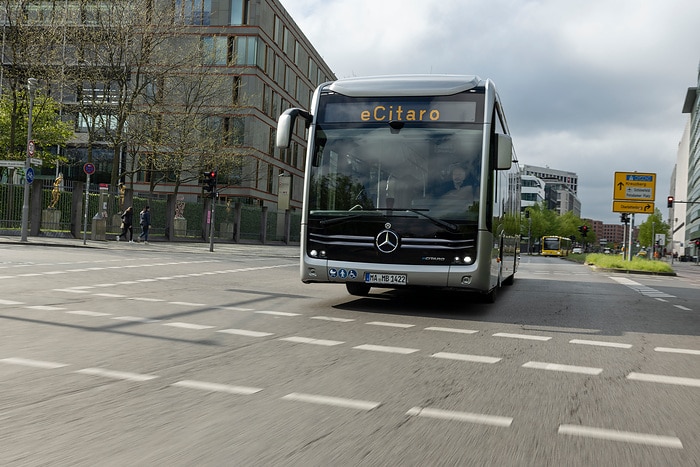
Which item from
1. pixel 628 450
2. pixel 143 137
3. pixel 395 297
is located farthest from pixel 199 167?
pixel 628 450

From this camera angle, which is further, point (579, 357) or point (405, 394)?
point (579, 357)

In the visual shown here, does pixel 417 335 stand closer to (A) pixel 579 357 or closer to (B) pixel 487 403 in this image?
(A) pixel 579 357

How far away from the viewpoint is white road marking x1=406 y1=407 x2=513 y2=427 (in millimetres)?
4023

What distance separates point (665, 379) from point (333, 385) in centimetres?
276

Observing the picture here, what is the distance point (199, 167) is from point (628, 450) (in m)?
36.9

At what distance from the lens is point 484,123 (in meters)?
9.48

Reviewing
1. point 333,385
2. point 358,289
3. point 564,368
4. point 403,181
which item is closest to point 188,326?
point 333,385

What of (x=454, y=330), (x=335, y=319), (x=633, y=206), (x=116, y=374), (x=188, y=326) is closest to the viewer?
(x=116, y=374)

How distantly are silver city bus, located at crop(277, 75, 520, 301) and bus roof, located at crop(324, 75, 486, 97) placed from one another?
0.01 metres

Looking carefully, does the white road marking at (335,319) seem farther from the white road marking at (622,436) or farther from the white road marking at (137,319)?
the white road marking at (622,436)

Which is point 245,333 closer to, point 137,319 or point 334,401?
point 137,319

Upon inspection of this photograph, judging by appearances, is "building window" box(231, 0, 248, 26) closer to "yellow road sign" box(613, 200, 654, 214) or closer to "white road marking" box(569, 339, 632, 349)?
"yellow road sign" box(613, 200, 654, 214)

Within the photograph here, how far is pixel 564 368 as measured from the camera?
19.4 ft

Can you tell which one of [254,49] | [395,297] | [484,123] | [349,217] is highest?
[254,49]
